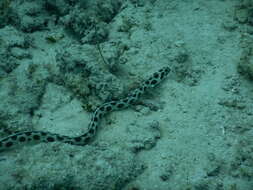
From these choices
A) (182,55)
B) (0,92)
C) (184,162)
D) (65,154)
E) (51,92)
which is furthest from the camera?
(182,55)

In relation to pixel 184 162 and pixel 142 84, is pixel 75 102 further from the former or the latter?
pixel 184 162

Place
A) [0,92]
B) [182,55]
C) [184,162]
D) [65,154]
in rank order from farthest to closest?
1. [182,55]
2. [0,92]
3. [184,162]
4. [65,154]

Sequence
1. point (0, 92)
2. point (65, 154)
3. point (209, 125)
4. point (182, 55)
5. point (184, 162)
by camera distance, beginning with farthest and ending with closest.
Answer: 1. point (182, 55)
2. point (0, 92)
3. point (209, 125)
4. point (184, 162)
5. point (65, 154)

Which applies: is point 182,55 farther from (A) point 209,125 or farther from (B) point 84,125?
(B) point 84,125

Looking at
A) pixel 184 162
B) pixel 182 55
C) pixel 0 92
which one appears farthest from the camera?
pixel 182 55

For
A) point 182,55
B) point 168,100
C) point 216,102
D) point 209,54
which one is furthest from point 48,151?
point 209,54

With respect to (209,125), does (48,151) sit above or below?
above

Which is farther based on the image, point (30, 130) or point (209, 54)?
point (209, 54)

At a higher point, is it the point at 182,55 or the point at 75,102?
the point at 182,55

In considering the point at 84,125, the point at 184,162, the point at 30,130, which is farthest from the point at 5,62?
the point at 184,162
